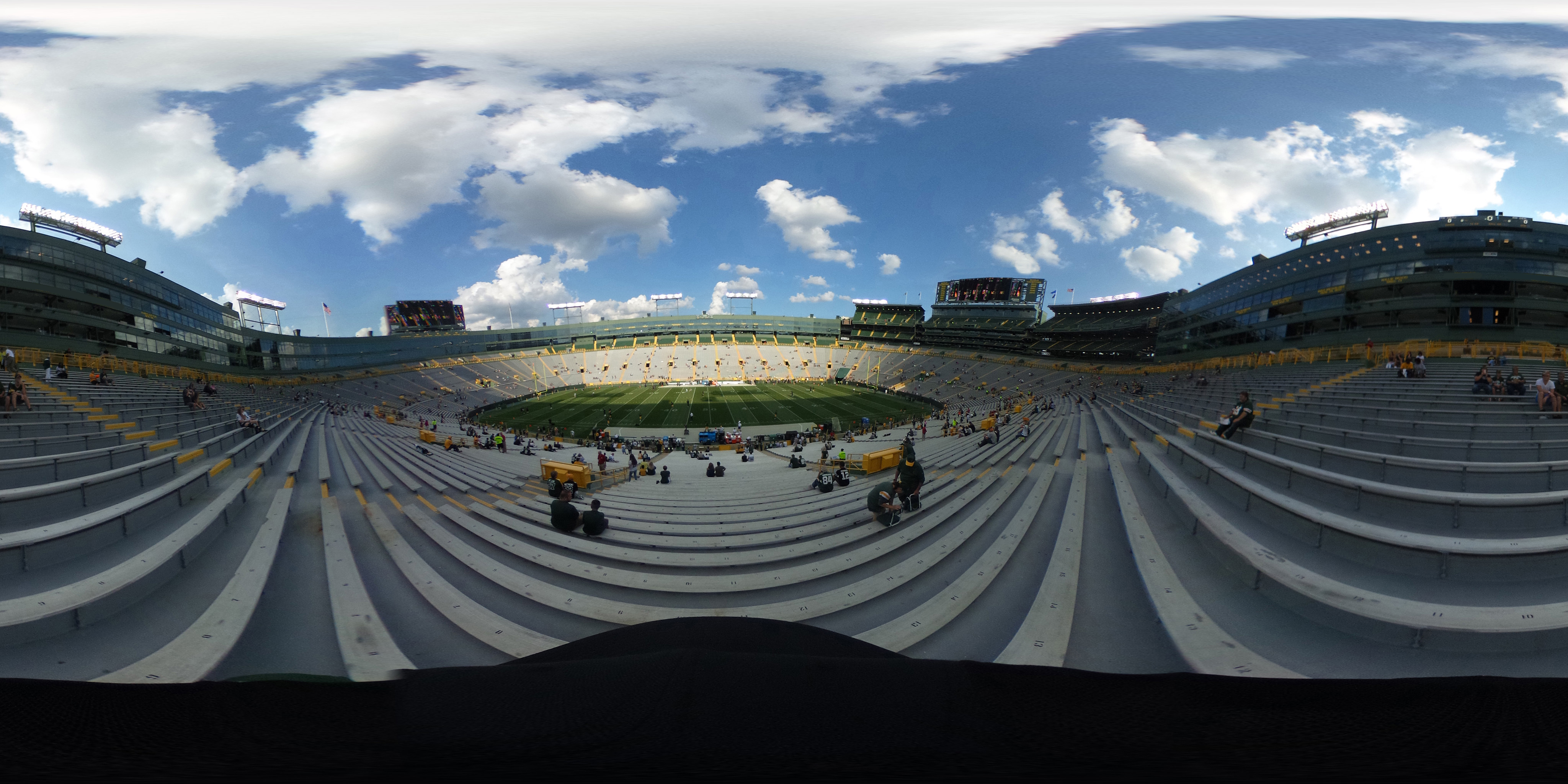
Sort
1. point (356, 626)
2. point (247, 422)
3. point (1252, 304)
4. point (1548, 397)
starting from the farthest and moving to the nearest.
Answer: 1. point (1252, 304)
2. point (247, 422)
3. point (1548, 397)
4. point (356, 626)

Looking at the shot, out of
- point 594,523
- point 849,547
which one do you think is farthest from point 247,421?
point 849,547

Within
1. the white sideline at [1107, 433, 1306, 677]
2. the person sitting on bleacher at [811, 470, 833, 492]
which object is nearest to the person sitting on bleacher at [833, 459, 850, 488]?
the person sitting on bleacher at [811, 470, 833, 492]

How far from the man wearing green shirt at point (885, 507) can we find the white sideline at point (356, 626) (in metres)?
5.10

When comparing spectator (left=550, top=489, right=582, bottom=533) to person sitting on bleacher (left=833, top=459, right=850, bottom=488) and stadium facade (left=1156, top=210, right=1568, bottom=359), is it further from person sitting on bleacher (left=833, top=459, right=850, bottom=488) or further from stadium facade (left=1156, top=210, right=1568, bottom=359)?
stadium facade (left=1156, top=210, right=1568, bottom=359)

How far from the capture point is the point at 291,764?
140cm

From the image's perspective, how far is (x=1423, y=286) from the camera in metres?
27.6

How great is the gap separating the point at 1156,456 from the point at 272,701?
32.9 feet

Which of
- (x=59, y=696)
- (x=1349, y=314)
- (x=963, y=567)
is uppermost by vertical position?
(x=1349, y=314)

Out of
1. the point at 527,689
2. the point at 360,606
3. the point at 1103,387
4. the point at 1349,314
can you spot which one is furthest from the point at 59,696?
the point at 1349,314

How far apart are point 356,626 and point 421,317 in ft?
334

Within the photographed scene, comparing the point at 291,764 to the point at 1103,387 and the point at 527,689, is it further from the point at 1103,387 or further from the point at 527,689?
the point at 1103,387

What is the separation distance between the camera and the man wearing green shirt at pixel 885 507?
257 inches

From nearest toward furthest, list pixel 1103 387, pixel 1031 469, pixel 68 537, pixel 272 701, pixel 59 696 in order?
1. pixel 59 696
2. pixel 272 701
3. pixel 68 537
4. pixel 1031 469
5. pixel 1103 387

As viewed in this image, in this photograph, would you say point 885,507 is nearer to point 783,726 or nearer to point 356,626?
point 783,726
